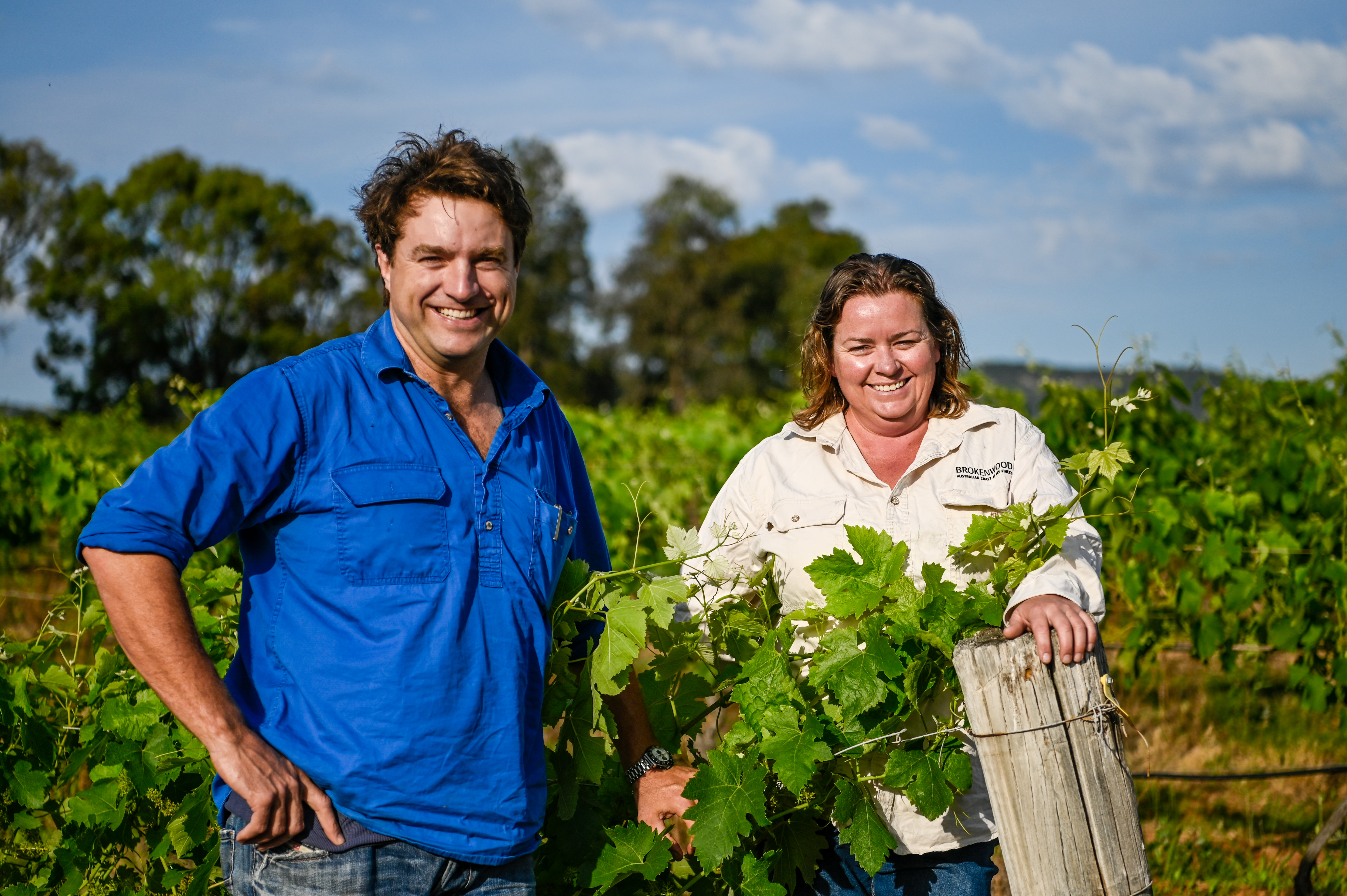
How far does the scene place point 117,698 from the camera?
2576mm

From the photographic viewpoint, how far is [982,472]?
241cm

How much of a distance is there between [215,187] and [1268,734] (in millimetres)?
42030

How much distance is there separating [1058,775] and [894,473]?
2.86ft

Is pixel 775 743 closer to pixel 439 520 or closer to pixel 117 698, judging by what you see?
pixel 439 520

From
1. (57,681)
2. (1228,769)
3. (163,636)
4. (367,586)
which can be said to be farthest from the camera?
(1228,769)

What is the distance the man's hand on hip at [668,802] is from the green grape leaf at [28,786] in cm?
143

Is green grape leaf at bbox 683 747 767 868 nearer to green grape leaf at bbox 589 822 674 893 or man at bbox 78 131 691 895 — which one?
green grape leaf at bbox 589 822 674 893

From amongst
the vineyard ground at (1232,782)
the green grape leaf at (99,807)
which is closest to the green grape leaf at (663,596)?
the green grape leaf at (99,807)

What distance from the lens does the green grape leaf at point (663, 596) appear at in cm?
218

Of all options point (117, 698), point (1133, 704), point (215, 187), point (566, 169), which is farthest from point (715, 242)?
point (117, 698)

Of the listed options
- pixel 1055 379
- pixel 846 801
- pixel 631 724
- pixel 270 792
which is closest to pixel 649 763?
pixel 631 724

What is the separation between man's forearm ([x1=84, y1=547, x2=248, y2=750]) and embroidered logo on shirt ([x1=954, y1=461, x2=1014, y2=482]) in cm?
153

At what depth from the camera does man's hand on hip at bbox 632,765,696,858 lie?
2.31m

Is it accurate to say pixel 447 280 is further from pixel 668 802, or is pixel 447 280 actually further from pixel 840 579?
pixel 668 802
